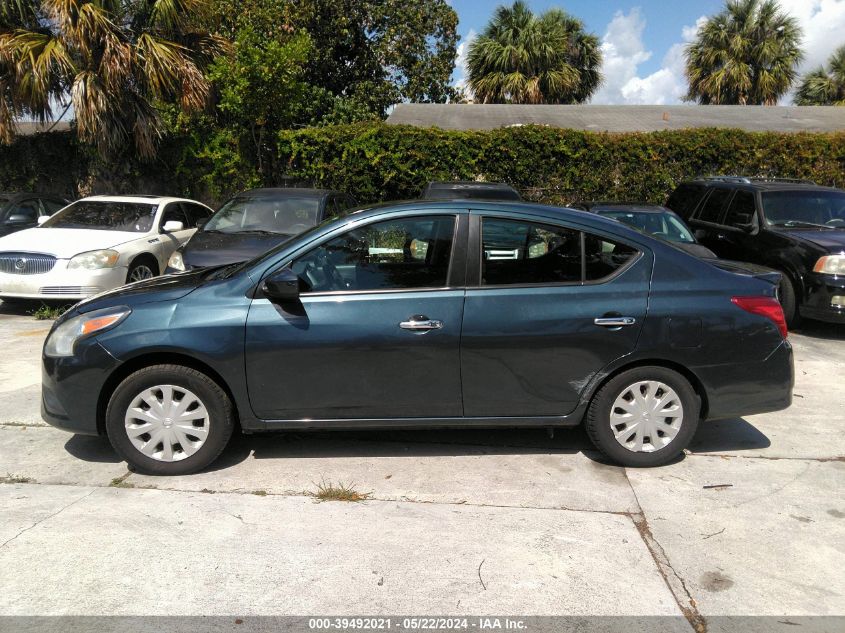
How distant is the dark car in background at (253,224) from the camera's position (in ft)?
25.7

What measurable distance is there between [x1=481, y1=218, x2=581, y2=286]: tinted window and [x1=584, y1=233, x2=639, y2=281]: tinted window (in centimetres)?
6

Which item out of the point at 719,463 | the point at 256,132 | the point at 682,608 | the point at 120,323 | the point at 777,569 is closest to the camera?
the point at 682,608

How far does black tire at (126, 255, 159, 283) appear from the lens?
344 inches

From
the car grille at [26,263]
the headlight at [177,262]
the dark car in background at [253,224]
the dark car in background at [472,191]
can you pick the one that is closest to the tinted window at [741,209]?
the dark car in background at [472,191]

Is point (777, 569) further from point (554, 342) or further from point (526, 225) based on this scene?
point (526, 225)

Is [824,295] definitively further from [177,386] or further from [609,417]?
[177,386]

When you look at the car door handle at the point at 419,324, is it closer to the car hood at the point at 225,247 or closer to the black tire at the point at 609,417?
the black tire at the point at 609,417

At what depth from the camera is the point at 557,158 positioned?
43.1ft

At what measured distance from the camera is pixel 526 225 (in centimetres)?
432

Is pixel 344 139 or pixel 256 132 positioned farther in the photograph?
pixel 256 132

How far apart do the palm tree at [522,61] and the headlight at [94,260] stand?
63.4 ft

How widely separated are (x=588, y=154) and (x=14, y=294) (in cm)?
988

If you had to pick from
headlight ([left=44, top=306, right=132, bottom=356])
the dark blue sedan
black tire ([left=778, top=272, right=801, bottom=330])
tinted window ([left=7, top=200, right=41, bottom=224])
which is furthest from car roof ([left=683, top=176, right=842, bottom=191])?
tinted window ([left=7, top=200, right=41, bottom=224])

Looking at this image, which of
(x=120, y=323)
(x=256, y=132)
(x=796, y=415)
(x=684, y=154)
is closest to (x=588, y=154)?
(x=684, y=154)
